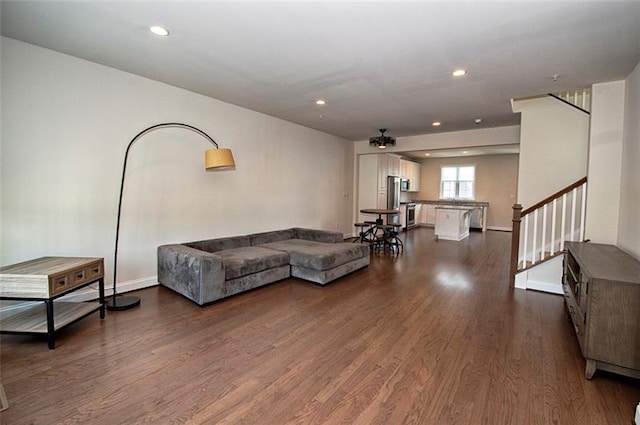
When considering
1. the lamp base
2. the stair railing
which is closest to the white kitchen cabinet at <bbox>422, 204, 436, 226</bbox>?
the stair railing

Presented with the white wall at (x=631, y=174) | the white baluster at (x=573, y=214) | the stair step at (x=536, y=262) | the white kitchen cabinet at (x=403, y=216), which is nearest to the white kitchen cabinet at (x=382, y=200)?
the white kitchen cabinet at (x=403, y=216)

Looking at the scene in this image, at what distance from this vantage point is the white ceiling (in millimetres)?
2262

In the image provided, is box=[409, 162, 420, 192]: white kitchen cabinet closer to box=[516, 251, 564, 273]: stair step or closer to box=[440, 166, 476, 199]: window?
box=[440, 166, 476, 199]: window

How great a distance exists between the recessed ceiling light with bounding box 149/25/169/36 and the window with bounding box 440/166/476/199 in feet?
33.6

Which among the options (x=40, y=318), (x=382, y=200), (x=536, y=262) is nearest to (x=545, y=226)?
(x=536, y=262)

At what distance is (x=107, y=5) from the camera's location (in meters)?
2.25

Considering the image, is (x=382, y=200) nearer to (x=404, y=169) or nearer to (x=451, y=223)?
(x=451, y=223)

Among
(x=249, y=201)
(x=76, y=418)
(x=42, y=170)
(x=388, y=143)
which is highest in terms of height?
(x=388, y=143)

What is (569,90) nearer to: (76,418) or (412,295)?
(412,295)

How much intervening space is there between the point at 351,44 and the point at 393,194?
21.5 feet

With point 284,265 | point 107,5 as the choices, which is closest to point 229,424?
point 284,265

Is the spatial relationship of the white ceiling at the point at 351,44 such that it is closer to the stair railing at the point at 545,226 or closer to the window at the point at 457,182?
the stair railing at the point at 545,226

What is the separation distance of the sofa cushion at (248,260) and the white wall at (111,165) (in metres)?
0.64

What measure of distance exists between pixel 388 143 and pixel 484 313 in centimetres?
420
